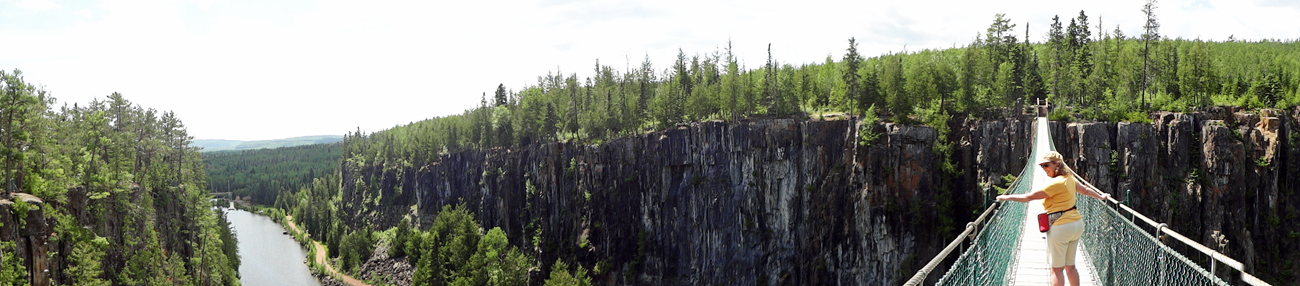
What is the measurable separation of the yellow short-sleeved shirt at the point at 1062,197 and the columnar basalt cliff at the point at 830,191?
65.0 ft

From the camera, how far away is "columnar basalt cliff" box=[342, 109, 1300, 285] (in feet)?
124

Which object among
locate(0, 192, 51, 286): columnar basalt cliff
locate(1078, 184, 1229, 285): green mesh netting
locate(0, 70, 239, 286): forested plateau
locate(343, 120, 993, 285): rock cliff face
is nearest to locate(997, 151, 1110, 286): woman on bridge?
locate(1078, 184, 1229, 285): green mesh netting

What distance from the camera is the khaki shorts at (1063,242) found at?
7.41 m

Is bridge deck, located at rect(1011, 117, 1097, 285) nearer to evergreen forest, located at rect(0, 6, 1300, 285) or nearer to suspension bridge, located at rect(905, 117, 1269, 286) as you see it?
suspension bridge, located at rect(905, 117, 1269, 286)

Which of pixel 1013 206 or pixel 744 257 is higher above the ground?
pixel 1013 206

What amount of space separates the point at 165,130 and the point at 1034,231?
5902 centimetres

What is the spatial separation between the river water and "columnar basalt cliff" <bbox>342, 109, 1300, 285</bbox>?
23.8m

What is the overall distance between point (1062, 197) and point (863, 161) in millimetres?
41181

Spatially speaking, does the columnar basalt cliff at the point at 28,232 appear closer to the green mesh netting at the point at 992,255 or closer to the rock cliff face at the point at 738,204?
the green mesh netting at the point at 992,255

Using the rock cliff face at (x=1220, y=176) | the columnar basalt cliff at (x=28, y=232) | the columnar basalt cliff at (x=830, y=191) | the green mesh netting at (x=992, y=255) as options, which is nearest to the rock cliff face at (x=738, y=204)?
the columnar basalt cliff at (x=830, y=191)

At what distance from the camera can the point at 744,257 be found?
5481 centimetres

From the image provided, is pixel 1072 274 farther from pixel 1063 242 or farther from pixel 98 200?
pixel 98 200

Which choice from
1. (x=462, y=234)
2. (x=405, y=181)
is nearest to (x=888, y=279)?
(x=462, y=234)

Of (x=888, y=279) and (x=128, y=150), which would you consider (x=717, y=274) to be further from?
(x=128, y=150)
